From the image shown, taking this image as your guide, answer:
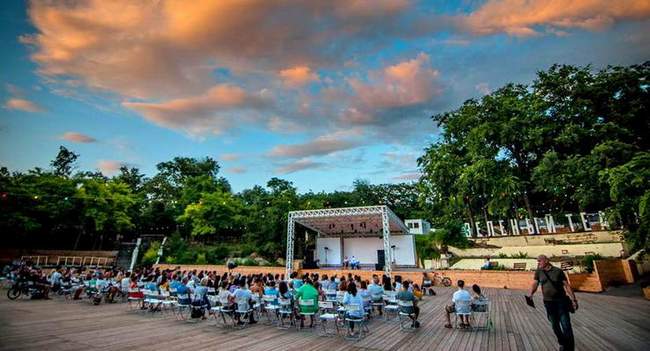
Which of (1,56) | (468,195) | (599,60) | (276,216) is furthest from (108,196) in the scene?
(599,60)

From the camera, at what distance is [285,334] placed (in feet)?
21.6

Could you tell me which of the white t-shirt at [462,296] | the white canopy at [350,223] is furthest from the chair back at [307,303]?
the white canopy at [350,223]

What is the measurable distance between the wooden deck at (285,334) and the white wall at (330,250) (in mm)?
19031

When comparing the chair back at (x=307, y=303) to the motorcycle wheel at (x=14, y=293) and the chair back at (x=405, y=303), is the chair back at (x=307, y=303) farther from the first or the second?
the motorcycle wheel at (x=14, y=293)

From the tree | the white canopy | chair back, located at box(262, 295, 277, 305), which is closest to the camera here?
chair back, located at box(262, 295, 277, 305)

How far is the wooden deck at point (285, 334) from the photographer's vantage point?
5.46 meters

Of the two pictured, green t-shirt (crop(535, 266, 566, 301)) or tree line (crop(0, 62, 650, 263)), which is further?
tree line (crop(0, 62, 650, 263))

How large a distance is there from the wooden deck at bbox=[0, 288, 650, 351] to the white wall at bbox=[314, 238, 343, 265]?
62.4 ft

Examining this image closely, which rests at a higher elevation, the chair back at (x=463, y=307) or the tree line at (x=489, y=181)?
the tree line at (x=489, y=181)

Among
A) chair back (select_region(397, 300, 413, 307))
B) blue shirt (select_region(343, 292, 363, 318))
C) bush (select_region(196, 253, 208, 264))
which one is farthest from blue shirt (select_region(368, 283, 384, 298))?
bush (select_region(196, 253, 208, 264))

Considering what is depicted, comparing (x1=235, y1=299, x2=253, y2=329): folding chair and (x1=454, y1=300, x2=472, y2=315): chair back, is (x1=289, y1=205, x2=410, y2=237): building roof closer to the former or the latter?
(x1=454, y1=300, x2=472, y2=315): chair back

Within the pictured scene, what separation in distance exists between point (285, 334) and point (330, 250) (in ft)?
71.7

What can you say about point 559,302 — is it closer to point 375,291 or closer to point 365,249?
point 375,291

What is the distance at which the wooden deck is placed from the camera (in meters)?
5.46
